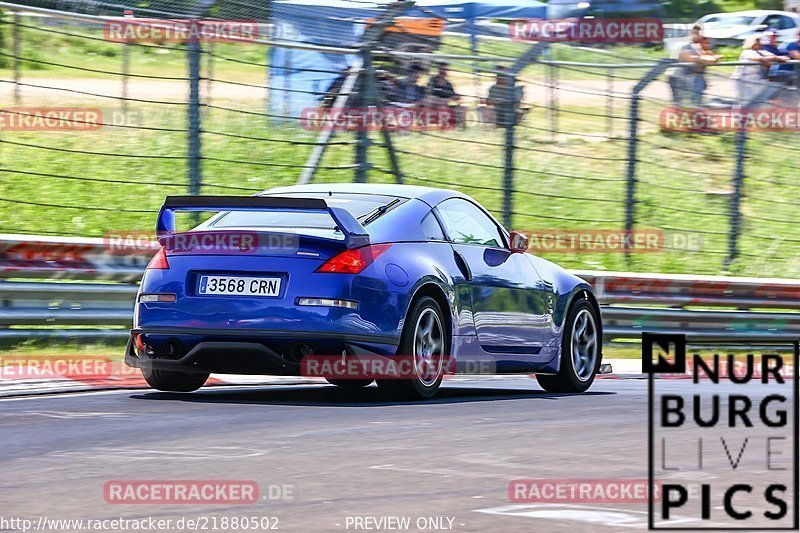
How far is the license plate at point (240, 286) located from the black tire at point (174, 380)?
87 centimetres

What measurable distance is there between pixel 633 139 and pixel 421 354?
7741 mm

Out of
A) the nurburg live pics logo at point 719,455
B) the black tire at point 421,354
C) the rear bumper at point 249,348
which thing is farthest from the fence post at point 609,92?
the rear bumper at point 249,348

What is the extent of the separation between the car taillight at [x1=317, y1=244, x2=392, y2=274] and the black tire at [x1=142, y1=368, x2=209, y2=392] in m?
1.37

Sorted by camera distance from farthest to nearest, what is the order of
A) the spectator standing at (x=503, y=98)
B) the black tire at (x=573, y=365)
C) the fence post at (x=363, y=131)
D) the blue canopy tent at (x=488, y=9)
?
the blue canopy tent at (x=488, y=9), the spectator standing at (x=503, y=98), the fence post at (x=363, y=131), the black tire at (x=573, y=365)

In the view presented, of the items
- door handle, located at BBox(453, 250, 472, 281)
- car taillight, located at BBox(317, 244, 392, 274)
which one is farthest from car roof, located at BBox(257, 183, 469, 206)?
car taillight, located at BBox(317, 244, 392, 274)

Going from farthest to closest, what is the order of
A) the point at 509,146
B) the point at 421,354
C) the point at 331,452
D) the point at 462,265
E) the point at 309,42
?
the point at 509,146
the point at 309,42
the point at 462,265
the point at 421,354
the point at 331,452

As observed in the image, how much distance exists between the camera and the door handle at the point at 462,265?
384 inches

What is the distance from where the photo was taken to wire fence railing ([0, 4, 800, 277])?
47.1 ft

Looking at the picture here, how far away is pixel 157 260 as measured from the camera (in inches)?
362

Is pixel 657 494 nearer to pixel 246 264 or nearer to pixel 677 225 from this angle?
pixel 246 264

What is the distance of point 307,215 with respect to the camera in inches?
369

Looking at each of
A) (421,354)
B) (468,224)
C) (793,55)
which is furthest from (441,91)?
(793,55)

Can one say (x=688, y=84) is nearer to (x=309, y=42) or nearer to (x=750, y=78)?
(x=750, y=78)

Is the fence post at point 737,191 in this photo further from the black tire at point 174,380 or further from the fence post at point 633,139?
the black tire at point 174,380
